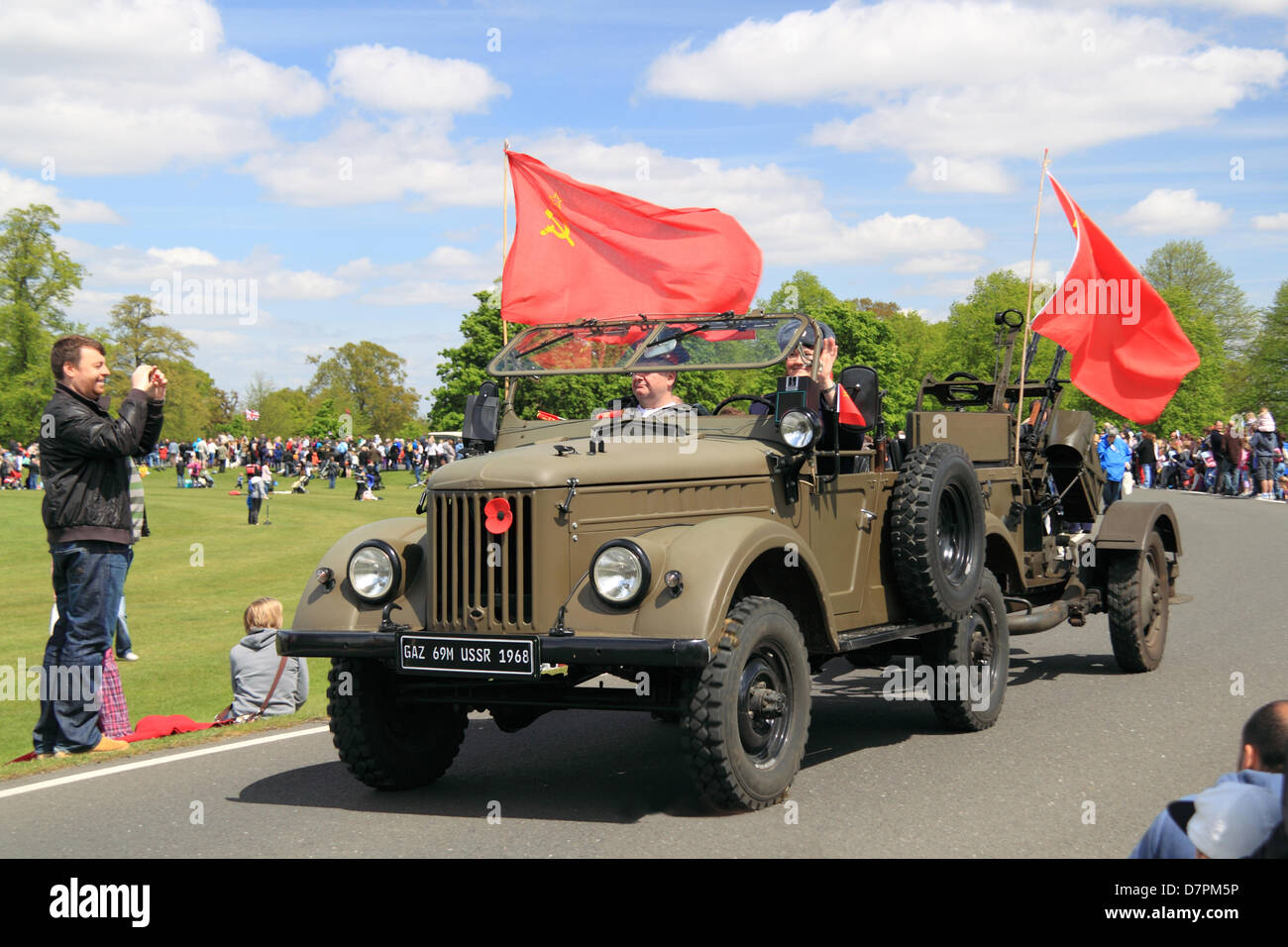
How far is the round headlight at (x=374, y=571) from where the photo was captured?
6.49 metres

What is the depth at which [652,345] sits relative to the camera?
25.9 ft

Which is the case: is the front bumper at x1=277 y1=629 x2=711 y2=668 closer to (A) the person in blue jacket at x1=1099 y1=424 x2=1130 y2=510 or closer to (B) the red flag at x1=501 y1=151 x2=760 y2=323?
(B) the red flag at x1=501 y1=151 x2=760 y2=323

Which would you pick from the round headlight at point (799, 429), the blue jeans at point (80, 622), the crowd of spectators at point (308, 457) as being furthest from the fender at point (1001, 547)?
the crowd of spectators at point (308, 457)

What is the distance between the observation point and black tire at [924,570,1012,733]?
8055mm

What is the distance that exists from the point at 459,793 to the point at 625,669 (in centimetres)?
110

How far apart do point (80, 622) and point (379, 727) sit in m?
2.12

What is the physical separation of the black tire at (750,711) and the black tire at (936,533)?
4.52 ft

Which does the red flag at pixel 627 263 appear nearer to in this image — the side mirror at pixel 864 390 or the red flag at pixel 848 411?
the side mirror at pixel 864 390

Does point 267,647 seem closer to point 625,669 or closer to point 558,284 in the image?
point 558,284

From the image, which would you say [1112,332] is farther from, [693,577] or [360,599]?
[360,599]

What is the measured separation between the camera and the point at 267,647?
9.82 meters

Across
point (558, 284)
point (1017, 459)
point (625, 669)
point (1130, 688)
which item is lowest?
point (1130, 688)
